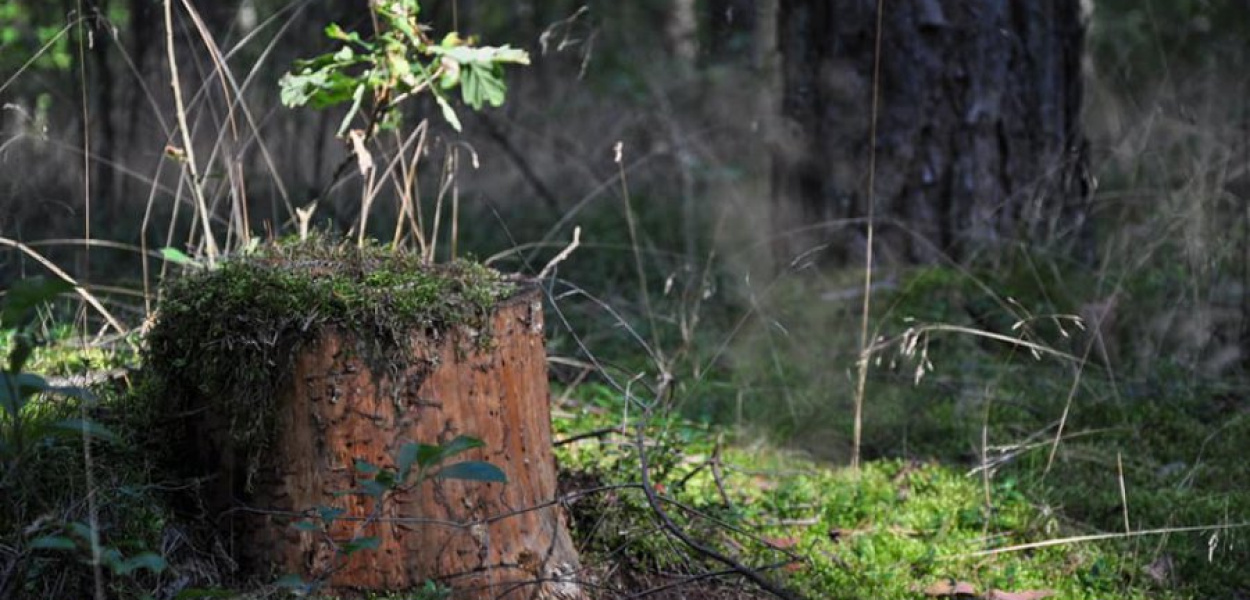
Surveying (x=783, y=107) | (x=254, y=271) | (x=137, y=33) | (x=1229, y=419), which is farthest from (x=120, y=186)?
(x=1229, y=419)

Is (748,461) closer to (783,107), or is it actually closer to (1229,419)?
(1229,419)

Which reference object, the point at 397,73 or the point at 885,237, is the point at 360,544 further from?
the point at 885,237

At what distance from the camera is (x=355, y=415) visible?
8.31ft

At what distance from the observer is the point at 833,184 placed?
5.33 meters

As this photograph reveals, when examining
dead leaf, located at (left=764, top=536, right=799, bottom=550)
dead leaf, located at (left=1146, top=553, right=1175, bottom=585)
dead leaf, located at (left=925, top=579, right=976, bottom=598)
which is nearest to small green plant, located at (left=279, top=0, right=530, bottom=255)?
dead leaf, located at (left=764, top=536, right=799, bottom=550)

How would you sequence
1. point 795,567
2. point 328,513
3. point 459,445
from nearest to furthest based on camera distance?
point 459,445 → point 328,513 → point 795,567

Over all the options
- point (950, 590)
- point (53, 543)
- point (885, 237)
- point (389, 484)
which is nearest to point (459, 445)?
point (389, 484)

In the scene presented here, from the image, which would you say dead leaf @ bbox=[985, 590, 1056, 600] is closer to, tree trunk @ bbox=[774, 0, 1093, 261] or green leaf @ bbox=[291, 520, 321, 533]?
green leaf @ bbox=[291, 520, 321, 533]

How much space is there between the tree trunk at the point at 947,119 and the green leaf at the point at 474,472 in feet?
9.71

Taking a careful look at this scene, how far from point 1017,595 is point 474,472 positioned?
152 cm

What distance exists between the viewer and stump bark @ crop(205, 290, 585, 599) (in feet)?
8.31

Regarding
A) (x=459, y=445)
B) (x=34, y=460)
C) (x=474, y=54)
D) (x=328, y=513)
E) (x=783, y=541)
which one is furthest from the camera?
(x=783, y=541)

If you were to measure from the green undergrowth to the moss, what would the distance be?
703 mm

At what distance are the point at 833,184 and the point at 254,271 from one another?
320cm
